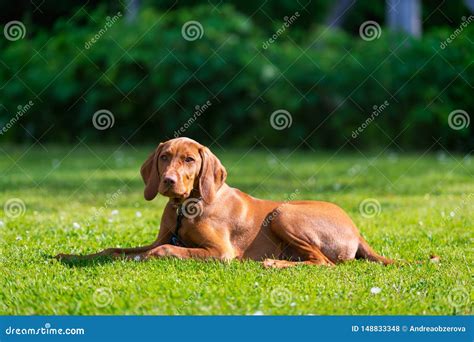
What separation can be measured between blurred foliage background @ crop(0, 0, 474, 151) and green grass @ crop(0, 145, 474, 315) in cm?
292

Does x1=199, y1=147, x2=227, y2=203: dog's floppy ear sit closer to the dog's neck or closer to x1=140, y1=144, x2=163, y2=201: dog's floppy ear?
the dog's neck

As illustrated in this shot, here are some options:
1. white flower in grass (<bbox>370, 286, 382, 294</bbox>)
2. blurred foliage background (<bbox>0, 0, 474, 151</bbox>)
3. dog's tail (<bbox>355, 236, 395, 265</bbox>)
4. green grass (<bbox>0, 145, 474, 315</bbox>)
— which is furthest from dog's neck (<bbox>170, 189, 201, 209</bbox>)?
blurred foliage background (<bbox>0, 0, 474, 151</bbox>)

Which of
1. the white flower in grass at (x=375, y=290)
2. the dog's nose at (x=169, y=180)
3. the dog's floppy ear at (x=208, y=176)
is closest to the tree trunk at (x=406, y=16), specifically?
the dog's floppy ear at (x=208, y=176)

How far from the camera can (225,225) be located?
6812mm

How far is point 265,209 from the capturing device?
277 inches

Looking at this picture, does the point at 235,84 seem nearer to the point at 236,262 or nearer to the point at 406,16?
the point at 406,16

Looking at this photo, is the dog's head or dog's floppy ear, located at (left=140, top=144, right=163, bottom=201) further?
dog's floppy ear, located at (left=140, top=144, right=163, bottom=201)

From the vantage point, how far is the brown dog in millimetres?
6586

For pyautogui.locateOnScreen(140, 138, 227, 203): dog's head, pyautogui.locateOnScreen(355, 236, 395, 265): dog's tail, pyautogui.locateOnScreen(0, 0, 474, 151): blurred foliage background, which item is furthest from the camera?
pyautogui.locateOnScreen(0, 0, 474, 151): blurred foliage background

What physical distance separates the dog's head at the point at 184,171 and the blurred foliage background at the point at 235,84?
37.3 ft

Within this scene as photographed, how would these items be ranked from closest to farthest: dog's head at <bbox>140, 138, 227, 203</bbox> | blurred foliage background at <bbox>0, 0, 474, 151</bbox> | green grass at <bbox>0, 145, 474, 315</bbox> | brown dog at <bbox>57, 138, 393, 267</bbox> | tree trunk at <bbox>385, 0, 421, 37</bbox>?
green grass at <bbox>0, 145, 474, 315</bbox> → dog's head at <bbox>140, 138, 227, 203</bbox> → brown dog at <bbox>57, 138, 393, 267</bbox> → blurred foliage background at <bbox>0, 0, 474, 151</bbox> → tree trunk at <bbox>385, 0, 421, 37</bbox>

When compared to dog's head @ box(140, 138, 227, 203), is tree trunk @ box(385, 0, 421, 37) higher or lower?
higher
